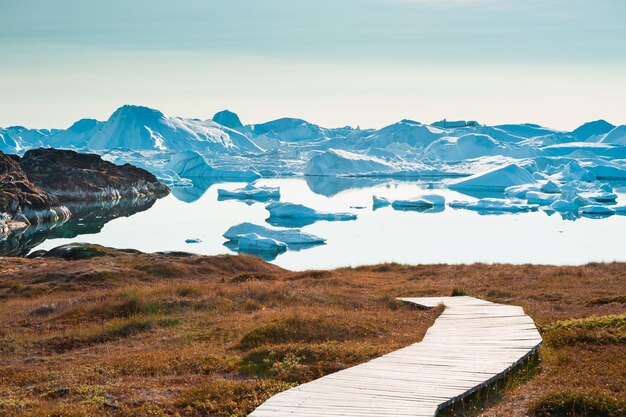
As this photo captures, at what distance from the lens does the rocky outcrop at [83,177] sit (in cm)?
10544

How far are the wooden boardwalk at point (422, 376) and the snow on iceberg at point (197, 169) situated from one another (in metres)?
140

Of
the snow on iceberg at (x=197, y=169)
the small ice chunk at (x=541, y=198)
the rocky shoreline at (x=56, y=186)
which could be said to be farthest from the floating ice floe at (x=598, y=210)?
the snow on iceberg at (x=197, y=169)

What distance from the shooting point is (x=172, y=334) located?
1501 centimetres

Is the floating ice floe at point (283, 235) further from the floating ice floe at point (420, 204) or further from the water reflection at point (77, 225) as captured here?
the floating ice floe at point (420, 204)

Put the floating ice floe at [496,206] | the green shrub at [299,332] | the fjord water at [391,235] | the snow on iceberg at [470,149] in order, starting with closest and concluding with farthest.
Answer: the green shrub at [299,332], the fjord water at [391,235], the floating ice floe at [496,206], the snow on iceberg at [470,149]

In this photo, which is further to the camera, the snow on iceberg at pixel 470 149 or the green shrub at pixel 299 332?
the snow on iceberg at pixel 470 149

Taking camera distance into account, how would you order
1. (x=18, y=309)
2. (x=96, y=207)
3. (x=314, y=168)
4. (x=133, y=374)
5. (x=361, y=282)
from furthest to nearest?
(x=314, y=168) → (x=96, y=207) → (x=361, y=282) → (x=18, y=309) → (x=133, y=374)

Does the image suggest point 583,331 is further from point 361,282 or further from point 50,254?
point 50,254

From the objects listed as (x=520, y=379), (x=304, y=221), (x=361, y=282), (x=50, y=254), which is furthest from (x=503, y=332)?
(x=304, y=221)

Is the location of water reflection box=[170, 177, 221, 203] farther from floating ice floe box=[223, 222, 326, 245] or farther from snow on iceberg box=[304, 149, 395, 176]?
floating ice floe box=[223, 222, 326, 245]

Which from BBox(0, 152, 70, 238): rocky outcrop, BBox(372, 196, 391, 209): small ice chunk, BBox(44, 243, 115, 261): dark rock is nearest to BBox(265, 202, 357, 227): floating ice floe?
BBox(372, 196, 391, 209): small ice chunk

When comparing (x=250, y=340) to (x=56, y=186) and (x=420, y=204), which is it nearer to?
(x=420, y=204)

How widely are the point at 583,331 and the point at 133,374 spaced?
7934 mm

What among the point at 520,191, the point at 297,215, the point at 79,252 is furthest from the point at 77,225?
the point at 520,191
